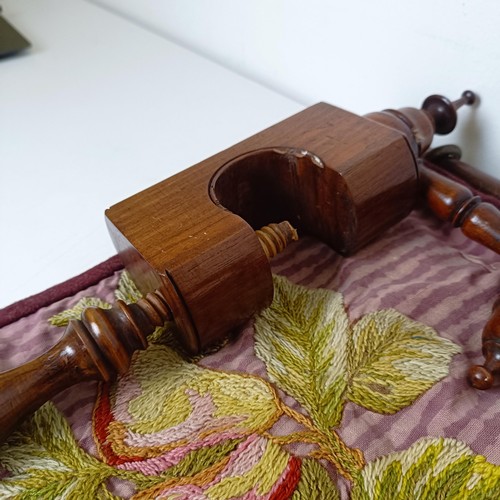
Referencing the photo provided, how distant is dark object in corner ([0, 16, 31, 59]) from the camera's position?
1.09 m

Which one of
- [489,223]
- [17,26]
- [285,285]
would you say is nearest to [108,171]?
[285,285]

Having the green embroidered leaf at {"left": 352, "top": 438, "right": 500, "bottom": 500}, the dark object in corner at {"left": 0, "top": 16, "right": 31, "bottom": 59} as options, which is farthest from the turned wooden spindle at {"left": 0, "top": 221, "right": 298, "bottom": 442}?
the dark object in corner at {"left": 0, "top": 16, "right": 31, "bottom": 59}

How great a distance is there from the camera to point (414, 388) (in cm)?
44

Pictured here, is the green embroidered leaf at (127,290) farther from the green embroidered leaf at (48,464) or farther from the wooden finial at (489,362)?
the wooden finial at (489,362)

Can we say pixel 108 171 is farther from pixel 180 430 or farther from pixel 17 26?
pixel 17 26

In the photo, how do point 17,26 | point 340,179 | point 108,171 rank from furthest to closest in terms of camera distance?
1. point 17,26
2. point 108,171
3. point 340,179

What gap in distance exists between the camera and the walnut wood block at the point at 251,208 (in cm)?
43

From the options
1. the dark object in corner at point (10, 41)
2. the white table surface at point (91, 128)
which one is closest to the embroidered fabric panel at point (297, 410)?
the white table surface at point (91, 128)

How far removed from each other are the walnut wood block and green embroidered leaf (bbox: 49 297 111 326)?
5 centimetres

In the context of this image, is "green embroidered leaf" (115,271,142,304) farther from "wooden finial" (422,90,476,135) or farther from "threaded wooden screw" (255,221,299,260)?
"wooden finial" (422,90,476,135)

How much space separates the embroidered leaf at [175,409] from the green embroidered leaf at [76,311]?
0.09 metres

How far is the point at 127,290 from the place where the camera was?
21.6 inches

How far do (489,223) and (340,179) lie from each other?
16cm

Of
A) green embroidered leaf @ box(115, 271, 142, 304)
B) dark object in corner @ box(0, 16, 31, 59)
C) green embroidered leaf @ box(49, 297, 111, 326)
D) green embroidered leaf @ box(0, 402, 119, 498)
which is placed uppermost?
dark object in corner @ box(0, 16, 31, 59)
